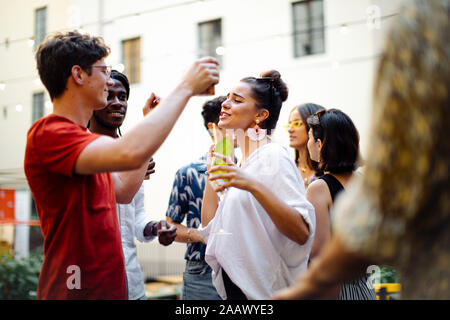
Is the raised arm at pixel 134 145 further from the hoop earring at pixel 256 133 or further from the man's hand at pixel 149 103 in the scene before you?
the hoop earring at pixel 256 133

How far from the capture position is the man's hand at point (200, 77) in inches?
61.1

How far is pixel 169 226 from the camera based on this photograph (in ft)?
6.67

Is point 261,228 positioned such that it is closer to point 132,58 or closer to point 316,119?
point 316,119

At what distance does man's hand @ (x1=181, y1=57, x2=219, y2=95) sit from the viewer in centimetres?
155

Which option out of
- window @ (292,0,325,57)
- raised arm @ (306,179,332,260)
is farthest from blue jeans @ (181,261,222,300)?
window @ (292,0,325,57)

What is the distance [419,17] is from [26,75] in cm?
1059

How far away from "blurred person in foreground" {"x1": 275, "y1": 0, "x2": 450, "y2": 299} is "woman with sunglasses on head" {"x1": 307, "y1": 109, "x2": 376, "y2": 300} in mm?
1283

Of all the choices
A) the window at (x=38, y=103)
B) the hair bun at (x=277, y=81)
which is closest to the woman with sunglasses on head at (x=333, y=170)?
the hair bun at (x=277, y=81)

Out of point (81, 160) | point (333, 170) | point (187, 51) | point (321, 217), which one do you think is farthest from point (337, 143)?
point (187, 51)

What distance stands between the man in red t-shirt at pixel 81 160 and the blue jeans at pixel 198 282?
4.20ft

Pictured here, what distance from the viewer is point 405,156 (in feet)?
3.14


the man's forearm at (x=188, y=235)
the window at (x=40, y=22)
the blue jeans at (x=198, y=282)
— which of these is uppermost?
the window at (x=40, y=22)
